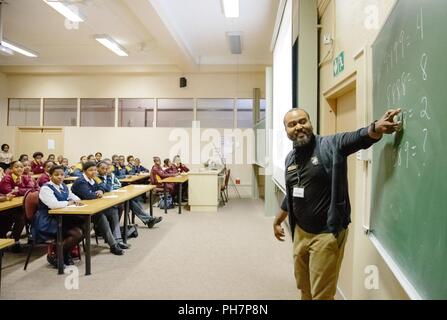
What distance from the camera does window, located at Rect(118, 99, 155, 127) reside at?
30.3ft

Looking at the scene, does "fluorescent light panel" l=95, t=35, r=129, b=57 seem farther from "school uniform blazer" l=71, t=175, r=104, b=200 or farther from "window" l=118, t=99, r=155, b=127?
"school uniform blazer" l=71, t=175, r=104, b=200

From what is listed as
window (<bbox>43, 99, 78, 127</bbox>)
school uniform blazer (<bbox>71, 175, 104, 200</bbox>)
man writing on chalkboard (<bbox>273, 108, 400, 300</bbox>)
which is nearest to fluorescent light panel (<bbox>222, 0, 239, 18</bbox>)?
school uniform blazer (<bbox>71, 175, 104, 200</bbox>)

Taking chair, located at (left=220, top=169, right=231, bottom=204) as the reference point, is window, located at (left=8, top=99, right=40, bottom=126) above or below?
above

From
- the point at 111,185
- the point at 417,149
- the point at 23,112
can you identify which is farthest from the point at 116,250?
the point at 23,112

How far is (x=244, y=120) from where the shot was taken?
9.16 meters

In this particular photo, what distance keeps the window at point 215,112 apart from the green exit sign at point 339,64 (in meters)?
6.58

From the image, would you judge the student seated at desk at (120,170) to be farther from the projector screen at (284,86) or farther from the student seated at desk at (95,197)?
the projector screen at (284,86)

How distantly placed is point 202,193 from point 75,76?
6026 millimetres

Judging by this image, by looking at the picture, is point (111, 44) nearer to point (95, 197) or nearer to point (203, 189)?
point (203, 189)

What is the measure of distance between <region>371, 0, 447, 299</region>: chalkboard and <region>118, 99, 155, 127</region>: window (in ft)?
A: 28.0

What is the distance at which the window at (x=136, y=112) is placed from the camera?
30.3 ft

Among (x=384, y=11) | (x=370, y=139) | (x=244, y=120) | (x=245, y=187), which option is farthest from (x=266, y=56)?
(x=370, y=139)

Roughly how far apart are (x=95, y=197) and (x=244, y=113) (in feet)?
20.1

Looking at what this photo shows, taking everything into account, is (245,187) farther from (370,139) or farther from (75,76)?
(370,139)
